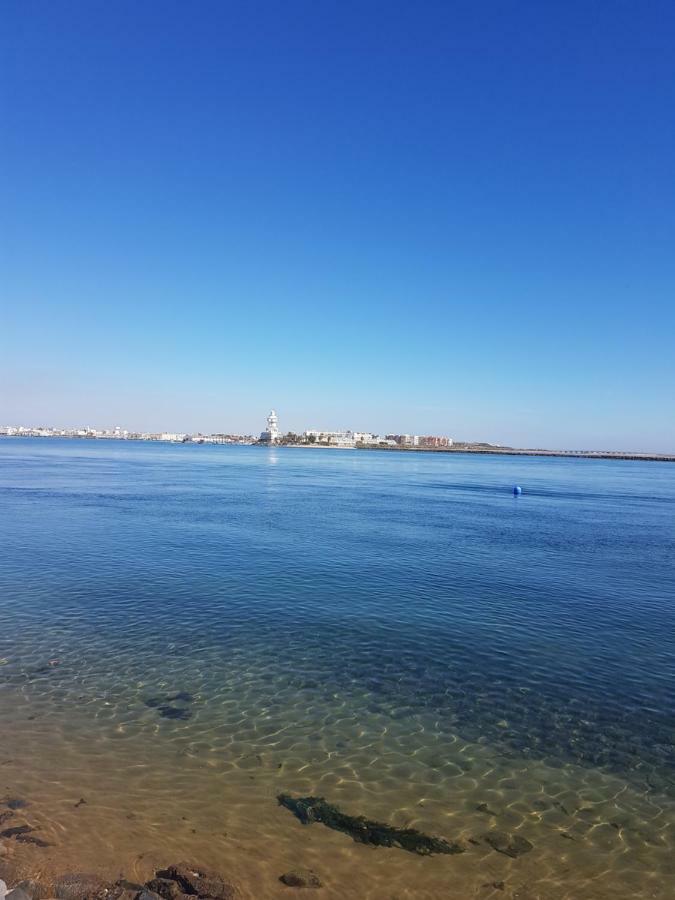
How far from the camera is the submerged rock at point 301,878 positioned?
6805 mm

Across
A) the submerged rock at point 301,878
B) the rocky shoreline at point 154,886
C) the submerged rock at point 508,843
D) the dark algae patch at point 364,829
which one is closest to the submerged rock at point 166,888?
the rocky shoreline at point 154,886

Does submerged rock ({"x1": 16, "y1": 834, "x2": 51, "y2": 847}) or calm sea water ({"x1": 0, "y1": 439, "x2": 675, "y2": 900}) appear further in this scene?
calm sea water ({"x1": 0, "y1": 439, "x2": 675, "y2": 900})

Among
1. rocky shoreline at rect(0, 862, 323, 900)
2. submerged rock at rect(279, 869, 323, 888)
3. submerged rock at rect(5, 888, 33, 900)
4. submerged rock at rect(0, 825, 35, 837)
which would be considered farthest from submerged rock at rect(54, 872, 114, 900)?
submerged rock at rect(279, 869, 323, 888)

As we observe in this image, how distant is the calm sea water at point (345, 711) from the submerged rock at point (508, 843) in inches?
5.3

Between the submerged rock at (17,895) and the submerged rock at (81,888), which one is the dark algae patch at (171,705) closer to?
the submerged rock at (81,888)

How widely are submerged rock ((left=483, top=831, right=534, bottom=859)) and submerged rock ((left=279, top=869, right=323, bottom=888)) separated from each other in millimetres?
2530

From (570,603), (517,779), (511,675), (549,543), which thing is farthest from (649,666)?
(549,543)

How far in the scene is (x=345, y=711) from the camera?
1143cm

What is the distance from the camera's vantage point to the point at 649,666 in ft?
47.9

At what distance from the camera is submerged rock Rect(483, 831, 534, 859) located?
7.61 metres

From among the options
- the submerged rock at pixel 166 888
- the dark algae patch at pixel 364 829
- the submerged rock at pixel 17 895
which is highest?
the submerged rock at pixel 17 895

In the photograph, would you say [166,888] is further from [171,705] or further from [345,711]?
[345,711]

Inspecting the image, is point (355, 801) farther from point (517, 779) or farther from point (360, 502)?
point (360, 502)

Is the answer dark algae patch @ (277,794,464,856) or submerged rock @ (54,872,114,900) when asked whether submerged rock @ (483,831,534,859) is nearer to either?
dark algae patch @ (277,794,464,856)
